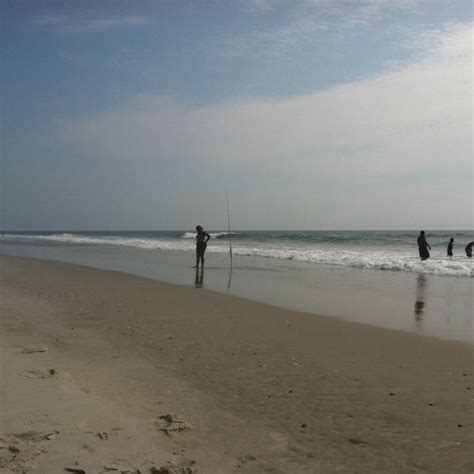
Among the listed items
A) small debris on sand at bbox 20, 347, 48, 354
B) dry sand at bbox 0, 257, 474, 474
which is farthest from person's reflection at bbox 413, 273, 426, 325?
small debris on sand at bbox 20, 347, 48, 354

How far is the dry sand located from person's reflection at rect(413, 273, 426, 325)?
5.67 ft

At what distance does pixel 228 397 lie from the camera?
16.2 ft

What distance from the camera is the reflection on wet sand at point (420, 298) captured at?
378 inches

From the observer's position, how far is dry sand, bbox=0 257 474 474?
3.53m

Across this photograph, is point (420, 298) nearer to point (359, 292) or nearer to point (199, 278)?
point (359, 292)

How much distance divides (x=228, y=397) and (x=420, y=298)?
8661mm

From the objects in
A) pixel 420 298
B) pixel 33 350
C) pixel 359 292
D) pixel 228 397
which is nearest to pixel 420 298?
pixel 420 298

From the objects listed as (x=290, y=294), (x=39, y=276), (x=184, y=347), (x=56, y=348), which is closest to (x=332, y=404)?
(x=184, y=347)

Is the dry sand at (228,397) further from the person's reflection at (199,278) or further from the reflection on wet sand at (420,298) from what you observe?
the person's reflection at (199,278)

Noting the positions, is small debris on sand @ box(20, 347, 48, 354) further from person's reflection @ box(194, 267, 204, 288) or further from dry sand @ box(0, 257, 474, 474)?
person's reflection @ box(194, 267, 204, 288)

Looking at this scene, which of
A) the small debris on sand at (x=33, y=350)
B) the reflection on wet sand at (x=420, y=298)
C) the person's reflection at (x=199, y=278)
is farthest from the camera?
the person's reflection at (x=199, y=278)

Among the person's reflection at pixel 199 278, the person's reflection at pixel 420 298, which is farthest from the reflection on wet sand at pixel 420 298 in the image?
the person's reflection at pixel 199 278

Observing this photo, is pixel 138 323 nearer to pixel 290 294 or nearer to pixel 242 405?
pixel 242 405

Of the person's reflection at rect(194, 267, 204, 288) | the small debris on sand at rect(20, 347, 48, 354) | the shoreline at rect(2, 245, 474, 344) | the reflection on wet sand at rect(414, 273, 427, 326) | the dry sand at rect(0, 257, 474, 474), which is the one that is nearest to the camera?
the dry sand at rect(0, 257, 474, 474)
